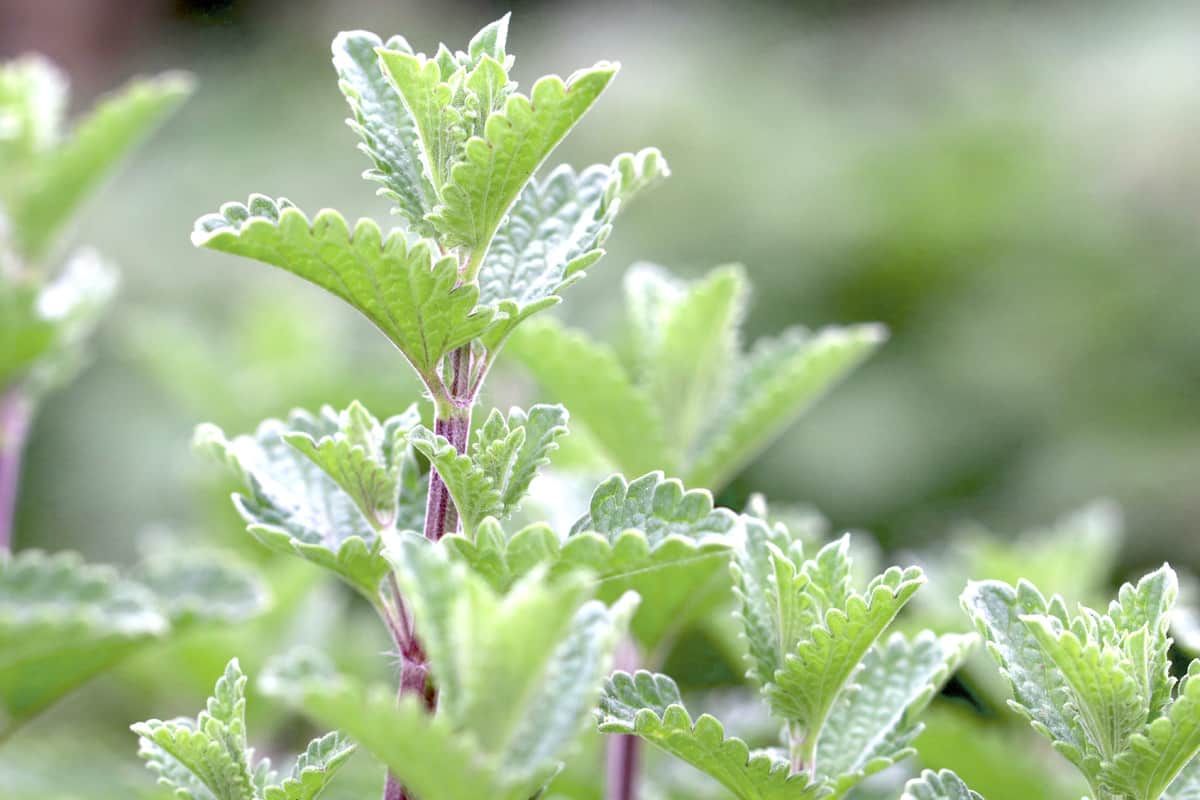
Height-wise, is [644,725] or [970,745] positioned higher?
[644,725]

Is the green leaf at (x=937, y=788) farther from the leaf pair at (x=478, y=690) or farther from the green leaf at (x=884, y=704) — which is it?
the leaf pair at (x=478, y=690)

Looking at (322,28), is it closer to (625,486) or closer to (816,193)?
(816,193)

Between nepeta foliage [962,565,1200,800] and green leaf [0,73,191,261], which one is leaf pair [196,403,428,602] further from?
green leaf [0,73,191,261]

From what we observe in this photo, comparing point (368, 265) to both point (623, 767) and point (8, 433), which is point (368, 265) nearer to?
point (623, 767)

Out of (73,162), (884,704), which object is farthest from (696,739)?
(73,162)

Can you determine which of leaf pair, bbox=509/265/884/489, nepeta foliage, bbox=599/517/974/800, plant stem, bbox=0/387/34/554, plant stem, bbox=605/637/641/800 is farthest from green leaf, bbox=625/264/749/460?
plant stem, bbox=0/387/34/554

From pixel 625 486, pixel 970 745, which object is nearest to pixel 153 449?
pixel 970 745

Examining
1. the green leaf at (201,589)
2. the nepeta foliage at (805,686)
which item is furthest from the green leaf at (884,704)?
the green leaf at (201,589)
